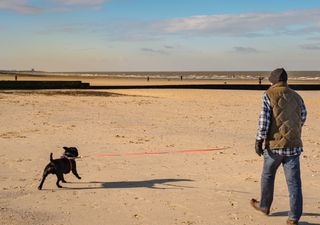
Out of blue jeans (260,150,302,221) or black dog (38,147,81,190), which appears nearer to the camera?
blue jeans (260,150,302,221)

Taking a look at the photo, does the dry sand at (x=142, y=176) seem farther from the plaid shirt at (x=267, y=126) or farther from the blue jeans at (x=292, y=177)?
the plaid shirt at (x=267, y=126)

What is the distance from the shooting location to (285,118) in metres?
5.45

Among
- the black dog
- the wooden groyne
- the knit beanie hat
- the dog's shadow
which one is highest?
the knit beanie hat

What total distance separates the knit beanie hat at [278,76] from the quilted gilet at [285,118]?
0.14m

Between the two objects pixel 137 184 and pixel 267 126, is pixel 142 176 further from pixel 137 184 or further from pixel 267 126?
pixel 267 126

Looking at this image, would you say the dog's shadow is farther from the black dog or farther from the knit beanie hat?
the knit beanie hat

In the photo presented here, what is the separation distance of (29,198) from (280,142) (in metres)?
3.75

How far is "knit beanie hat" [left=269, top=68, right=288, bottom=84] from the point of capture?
18.4 feet

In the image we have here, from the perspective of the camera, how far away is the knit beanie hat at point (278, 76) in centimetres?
560

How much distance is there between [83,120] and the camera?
17.0 metres

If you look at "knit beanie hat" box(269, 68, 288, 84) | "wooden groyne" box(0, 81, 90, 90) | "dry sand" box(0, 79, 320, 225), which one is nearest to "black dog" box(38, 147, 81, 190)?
"dry sand" box(0, 79, 320, 225)

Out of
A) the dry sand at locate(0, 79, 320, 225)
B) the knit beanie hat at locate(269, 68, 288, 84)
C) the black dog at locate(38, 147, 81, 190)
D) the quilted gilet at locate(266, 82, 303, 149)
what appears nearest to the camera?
the quilted gilet at locate(266, 82, 303, 149)

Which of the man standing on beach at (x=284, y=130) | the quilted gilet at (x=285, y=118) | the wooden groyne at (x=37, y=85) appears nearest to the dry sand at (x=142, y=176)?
the man standing on beach at (x=284, y=130)

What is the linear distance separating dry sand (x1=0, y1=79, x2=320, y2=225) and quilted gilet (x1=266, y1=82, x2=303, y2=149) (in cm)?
111
